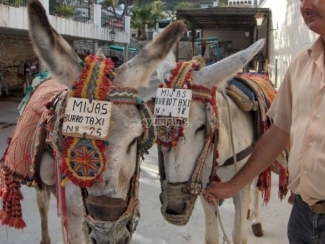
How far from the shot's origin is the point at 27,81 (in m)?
17.3

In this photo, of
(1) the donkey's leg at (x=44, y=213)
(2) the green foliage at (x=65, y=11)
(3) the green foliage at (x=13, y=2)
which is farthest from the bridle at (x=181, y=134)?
(2) the green foliage at (x=65, y=11)

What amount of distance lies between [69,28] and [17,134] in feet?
51.9

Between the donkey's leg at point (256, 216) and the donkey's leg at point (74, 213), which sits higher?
the donkey's leg at point (74, 213)

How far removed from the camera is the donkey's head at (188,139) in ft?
8.55

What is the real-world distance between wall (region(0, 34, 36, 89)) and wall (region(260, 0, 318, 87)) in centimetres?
1291

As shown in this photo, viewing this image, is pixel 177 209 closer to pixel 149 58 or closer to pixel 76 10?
pixel 149 58

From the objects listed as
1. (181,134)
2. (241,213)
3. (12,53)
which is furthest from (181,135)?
(12,53)

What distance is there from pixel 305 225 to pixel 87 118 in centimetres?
136

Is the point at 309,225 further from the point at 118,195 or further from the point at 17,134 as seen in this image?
the point at 17,134

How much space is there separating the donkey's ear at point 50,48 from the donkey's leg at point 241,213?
1993 millimetres

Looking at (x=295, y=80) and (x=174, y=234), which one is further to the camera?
(x=174, y=234)

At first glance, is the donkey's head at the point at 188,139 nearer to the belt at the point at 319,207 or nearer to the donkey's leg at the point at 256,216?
the belt at the point at 319,207

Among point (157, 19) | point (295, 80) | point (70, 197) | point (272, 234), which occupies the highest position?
point (157, 19)

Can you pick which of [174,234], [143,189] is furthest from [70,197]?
[143,189]
